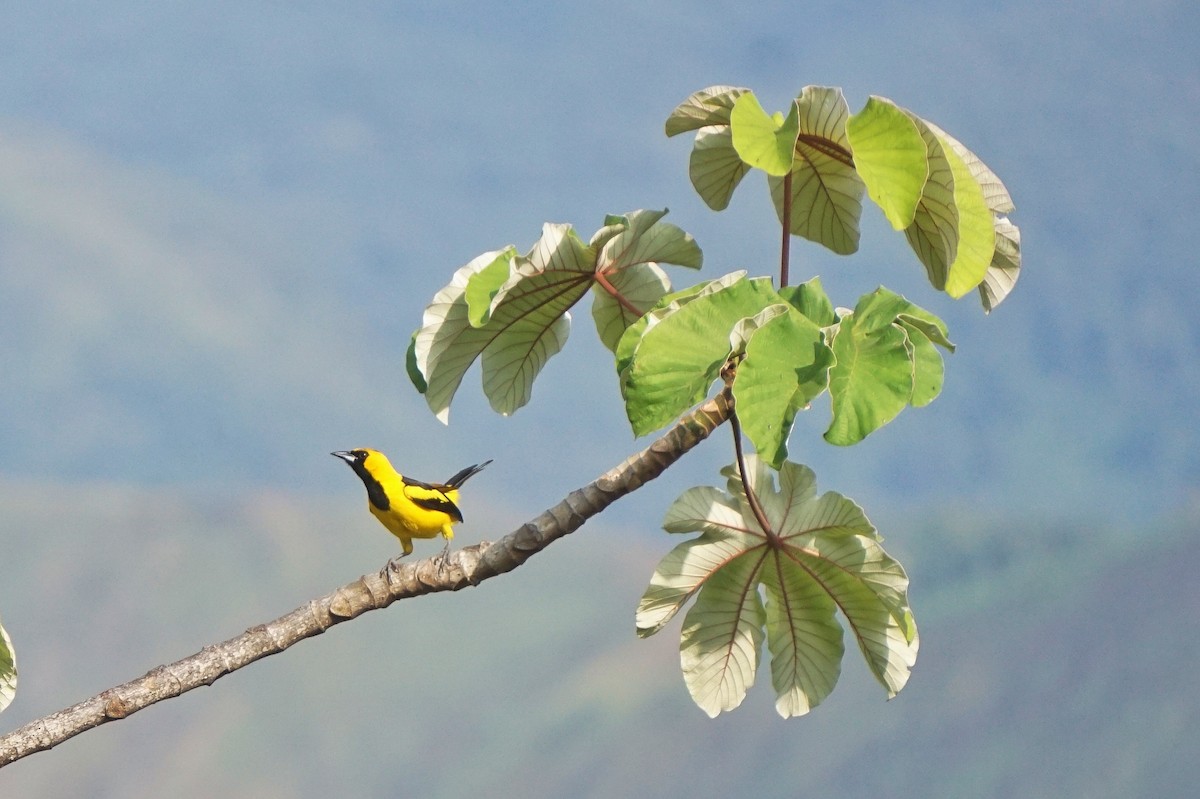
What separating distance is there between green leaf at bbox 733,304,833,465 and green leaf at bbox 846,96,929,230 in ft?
1.42

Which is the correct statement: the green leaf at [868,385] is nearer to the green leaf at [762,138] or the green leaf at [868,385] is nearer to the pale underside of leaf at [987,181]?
the green leaf at [762,138]

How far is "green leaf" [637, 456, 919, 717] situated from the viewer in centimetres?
362

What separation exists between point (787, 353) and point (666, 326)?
29cm

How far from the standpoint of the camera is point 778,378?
9.31 feet

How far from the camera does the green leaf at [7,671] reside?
3.96 meters

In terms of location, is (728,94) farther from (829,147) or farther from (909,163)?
(909,163)

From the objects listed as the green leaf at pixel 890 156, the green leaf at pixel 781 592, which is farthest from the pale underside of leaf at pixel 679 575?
the green leaf at pixel 890 156

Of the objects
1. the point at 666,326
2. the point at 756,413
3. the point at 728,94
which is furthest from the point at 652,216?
the point at 756,413

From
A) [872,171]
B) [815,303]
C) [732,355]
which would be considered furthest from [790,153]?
[732,355]

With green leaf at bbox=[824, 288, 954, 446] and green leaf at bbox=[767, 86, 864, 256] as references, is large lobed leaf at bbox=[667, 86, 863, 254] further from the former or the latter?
green leaf at bbox=[824, 288, 954, 446]

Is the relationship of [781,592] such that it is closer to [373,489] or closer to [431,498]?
[431,498]

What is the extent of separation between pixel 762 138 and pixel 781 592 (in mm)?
1405

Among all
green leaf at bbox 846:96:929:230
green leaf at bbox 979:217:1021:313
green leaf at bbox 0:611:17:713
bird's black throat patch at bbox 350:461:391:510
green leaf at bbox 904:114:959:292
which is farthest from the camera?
bird's black throat patch at bbox 350:461:391:510

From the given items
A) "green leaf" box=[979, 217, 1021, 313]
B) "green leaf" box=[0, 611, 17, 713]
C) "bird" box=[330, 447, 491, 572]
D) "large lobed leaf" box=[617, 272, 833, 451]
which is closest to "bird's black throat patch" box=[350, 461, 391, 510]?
"bird" box=[330, 447, 491, 572]
